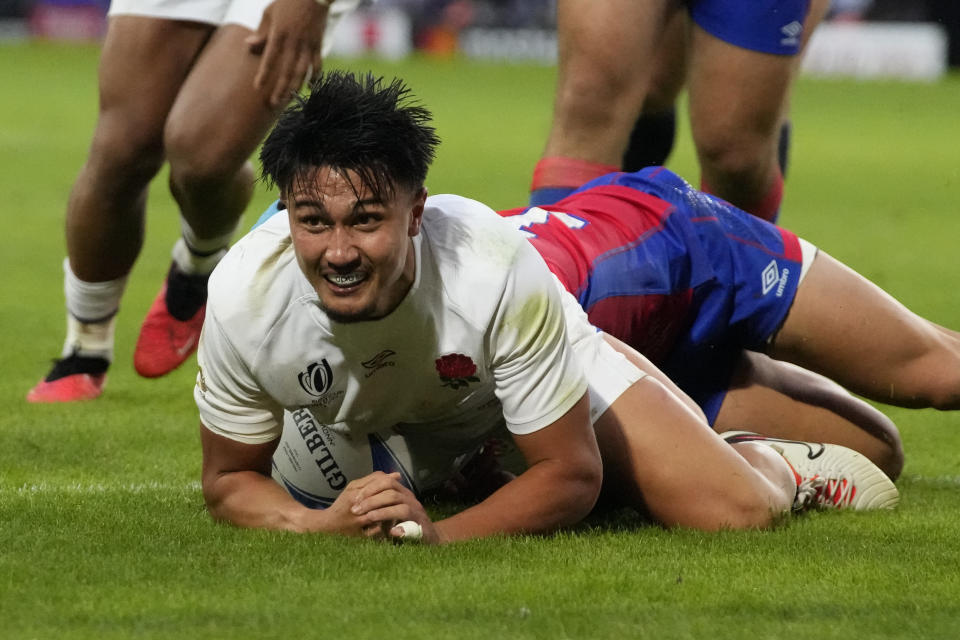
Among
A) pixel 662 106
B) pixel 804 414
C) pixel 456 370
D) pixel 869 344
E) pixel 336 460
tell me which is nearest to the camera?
pixel 456 370

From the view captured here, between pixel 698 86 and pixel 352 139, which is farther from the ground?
pixel 352 139

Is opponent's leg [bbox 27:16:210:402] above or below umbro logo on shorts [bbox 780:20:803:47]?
below

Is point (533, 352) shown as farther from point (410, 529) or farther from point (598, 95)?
point (598, 95)

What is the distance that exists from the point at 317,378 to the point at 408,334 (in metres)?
0.21

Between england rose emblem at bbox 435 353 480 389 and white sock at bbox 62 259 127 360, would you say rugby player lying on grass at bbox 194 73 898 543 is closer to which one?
england rose emblem at bbox 435 353 480 389

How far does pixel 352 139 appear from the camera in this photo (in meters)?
3.06

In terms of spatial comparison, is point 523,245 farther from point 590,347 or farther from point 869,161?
point 869,161

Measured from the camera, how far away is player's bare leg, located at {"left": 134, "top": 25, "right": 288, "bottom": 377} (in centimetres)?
A: 485

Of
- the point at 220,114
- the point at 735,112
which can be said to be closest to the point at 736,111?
the point at 735,112

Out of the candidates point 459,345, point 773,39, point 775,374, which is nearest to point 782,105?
point 773,39

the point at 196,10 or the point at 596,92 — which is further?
the point at 196,10

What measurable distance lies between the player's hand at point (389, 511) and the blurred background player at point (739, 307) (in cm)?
85

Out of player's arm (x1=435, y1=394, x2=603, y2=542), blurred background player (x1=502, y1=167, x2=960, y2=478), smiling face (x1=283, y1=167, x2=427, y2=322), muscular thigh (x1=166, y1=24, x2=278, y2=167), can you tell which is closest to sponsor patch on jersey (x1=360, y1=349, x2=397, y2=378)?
smiling face (x1=283, y1=167, x2=427, y2=322)

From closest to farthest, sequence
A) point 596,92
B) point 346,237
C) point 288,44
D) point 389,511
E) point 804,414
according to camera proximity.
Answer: point 346,237
point 389,511
point 804,414
point 288,44
point 596,92
